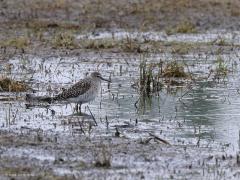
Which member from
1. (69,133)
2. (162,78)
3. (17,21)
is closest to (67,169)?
(69,133)

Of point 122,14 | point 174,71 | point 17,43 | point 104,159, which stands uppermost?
point 122,14

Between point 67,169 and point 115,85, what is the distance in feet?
21.6

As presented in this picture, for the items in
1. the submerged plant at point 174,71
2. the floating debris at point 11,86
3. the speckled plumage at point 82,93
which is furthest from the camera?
the submerged plant at point 174,71

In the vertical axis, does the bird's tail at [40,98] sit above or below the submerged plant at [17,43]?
below

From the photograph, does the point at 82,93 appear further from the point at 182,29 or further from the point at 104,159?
the point at 182,29

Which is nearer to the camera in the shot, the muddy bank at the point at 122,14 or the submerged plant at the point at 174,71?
the submerged plant at the point at 174,71

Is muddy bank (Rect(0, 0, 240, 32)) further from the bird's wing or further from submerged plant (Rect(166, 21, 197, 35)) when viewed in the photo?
the bird's wing

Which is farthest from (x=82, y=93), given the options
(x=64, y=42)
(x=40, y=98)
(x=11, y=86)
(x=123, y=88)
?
(x=64, y=42)

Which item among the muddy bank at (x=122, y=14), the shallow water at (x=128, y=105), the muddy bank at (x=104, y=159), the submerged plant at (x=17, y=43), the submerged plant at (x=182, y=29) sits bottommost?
the muddy bank at (x=104, y=159)

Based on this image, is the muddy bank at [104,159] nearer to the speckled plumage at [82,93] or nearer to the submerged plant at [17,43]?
the speckled plumage at [82,93]

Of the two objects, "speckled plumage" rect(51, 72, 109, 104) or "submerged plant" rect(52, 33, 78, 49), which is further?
"submerged plant" rect(52, 33, 78, 49)

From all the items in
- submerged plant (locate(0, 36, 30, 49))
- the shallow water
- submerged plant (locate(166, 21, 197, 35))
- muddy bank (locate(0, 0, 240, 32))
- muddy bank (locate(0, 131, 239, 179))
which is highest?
muddy bank (locate(0, 0, 240, 32))

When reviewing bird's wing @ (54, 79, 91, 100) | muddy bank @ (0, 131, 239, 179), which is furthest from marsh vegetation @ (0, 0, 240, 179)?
bird's wing @ (54, 79, 91, 100)

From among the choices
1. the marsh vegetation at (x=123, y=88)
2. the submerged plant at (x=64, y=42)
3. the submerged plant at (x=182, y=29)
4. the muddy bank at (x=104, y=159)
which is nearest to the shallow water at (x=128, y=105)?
the marsh vegetation at (x=123, y=88)
